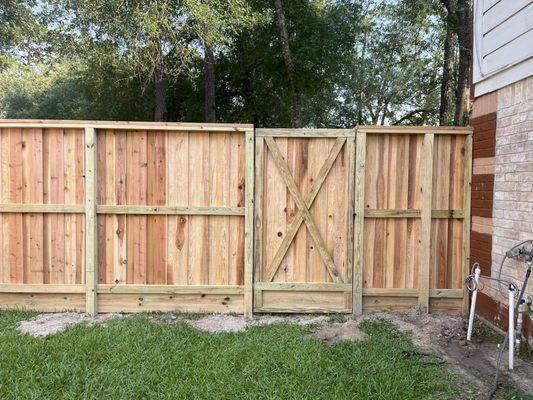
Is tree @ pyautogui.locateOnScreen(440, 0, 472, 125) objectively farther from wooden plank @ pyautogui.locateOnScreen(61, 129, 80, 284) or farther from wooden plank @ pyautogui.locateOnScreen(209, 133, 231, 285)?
wooden plank @ pyautogui.locateOnScreen(61, 129, 80, 284)

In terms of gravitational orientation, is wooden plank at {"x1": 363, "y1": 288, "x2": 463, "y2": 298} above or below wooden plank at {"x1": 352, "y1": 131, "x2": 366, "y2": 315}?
below

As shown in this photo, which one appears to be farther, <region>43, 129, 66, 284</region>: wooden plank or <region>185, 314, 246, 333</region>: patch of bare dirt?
<region>43, 129, 66, 284</region>: wooden plank

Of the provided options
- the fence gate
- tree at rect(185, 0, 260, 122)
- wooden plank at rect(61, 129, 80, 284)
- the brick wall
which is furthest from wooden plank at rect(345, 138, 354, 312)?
tree at rect(185, 0, 260, 122)

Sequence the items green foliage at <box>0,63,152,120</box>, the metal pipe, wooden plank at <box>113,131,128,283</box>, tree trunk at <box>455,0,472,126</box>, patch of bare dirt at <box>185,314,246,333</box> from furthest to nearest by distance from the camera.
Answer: green foliage at <box>0,63,152,120</box> < tree trunk at <box>455,0,472,126</box> < wooden plank at <box>113,131,128,283</box> < patch of bare dirt at <box>185,314,246,333</box> < the metal pipe

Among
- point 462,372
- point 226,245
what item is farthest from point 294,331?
point 462,372

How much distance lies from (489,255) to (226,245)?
8.79ft

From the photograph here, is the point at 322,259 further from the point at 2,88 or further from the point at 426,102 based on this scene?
the point at 2,88

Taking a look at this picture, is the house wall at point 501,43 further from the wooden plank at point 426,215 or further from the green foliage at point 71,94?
the green foliage at point 71,94

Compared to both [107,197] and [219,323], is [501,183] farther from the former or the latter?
[107,197]

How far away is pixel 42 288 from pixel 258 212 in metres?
2.44

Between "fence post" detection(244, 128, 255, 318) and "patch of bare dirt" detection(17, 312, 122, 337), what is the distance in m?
1.38

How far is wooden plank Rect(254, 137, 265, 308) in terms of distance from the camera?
434 centimetres

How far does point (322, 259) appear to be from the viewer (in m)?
4.41

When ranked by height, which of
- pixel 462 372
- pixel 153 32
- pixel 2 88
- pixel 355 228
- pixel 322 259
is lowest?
pixel 462 372
